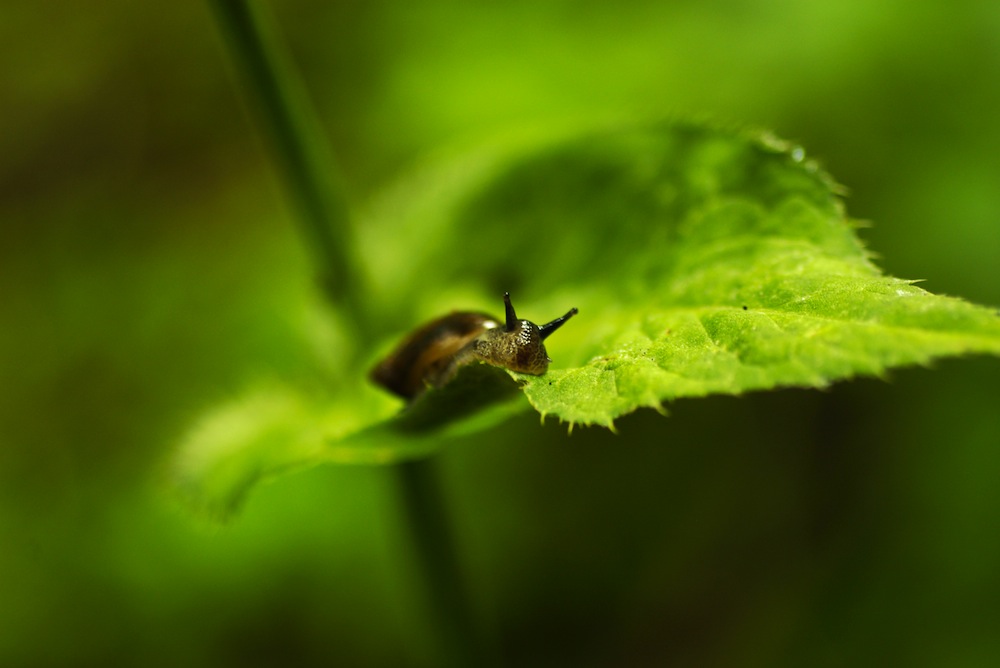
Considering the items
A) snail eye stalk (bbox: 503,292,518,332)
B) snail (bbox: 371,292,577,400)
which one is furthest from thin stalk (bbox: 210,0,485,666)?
snail eye stalk (bbox: 503,292,518,332)

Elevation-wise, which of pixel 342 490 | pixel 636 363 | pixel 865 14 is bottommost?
pixel 636 363

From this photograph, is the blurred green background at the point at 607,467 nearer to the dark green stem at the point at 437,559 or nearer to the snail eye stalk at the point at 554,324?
the dark green stem at the point at 437,559

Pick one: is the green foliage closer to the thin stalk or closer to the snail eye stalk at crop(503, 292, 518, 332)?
the snail eye stalk at crop(503, 292, 518, 332)

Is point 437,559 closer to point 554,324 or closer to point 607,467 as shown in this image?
point 554,324

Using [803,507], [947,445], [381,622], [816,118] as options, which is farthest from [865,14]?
[381,622]

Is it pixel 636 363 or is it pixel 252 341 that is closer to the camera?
pixel 636 363

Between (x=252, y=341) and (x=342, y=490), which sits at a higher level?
(x=252, y=341)

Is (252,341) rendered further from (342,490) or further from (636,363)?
(636,363)
